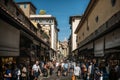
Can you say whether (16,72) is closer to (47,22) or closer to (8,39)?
(8,39)

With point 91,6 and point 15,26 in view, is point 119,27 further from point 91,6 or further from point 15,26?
point 91,6

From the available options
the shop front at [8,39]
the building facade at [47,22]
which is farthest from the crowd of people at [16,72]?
the building facade at [47,22]

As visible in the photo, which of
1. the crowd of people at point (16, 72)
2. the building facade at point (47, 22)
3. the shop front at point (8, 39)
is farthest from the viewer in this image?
the building facade at point (47, 22)

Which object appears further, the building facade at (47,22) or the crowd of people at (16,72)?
the building facade at (47,22)

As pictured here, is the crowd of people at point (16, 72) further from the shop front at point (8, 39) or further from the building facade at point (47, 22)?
the building facade at point (47, 22)

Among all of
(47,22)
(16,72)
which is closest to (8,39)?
(16,72)

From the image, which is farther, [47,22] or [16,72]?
[47,22]

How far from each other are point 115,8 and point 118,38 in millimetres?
3598

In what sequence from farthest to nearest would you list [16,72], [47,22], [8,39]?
1. [47,22]
2. [16,72]
3. [8,39]

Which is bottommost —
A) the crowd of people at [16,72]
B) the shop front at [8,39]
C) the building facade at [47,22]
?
the crowd of people at [16,72]

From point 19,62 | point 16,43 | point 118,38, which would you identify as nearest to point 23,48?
point 19,62

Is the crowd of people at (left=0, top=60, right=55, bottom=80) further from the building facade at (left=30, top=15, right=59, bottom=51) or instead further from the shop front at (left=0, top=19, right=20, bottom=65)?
the building facade at (left=30, top=15, right=59, bottom=51)

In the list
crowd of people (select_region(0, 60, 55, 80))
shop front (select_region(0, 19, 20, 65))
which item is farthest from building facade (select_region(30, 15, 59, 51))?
shop front (select_region(0, 19, 20, 65))

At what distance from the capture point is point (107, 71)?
17062mm
